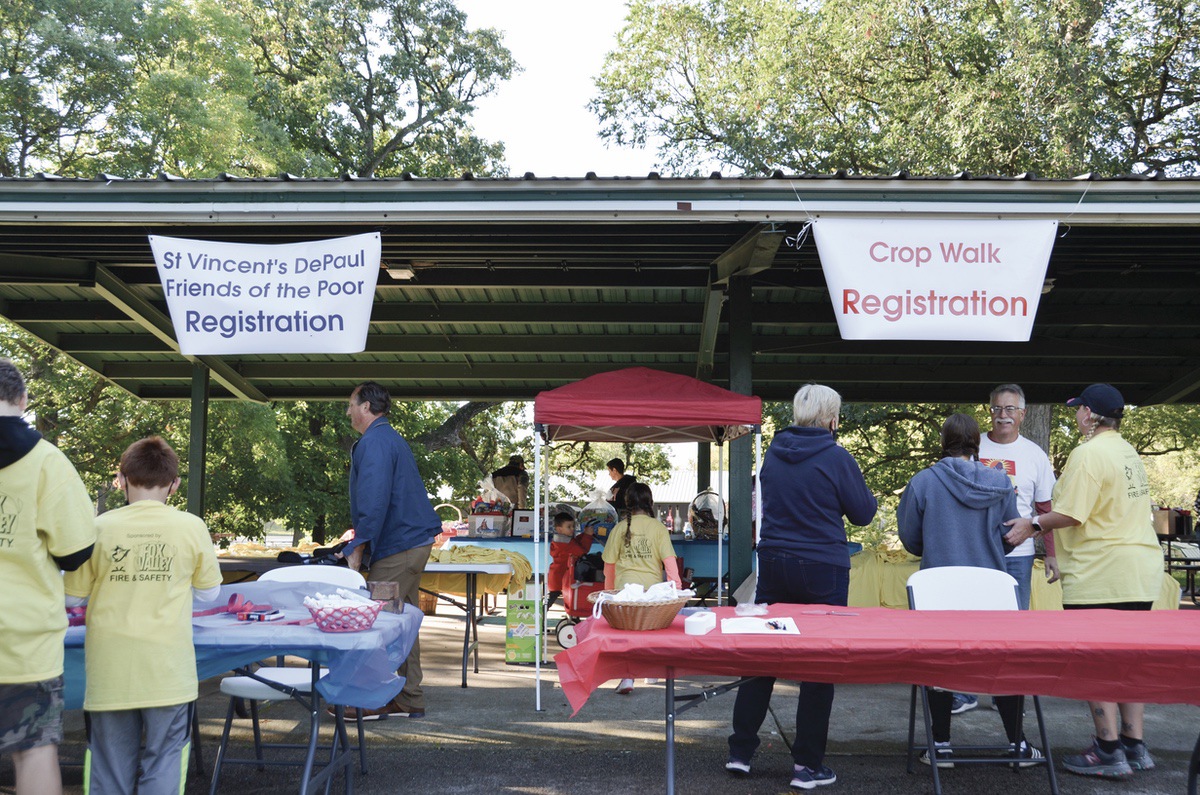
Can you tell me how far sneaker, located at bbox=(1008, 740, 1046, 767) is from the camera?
4.50 meters

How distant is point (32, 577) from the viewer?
3.15m

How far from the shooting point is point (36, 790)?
124 inches

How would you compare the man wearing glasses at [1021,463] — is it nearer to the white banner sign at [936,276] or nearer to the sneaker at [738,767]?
the white banner sign at [936,276]

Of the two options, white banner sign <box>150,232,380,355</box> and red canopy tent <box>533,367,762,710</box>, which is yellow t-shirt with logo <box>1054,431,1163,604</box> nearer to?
red canopy tent <box>533,367,762,710</box>

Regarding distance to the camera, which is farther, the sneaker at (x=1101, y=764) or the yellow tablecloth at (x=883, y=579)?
the yellow tablecloth at (x=883, y=579)

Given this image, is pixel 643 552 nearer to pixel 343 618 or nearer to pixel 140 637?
pixel 343 618

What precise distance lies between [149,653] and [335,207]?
2.84 m

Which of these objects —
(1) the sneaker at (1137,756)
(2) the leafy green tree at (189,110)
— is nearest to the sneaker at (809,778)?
(1) the sneaker at (1137,756)

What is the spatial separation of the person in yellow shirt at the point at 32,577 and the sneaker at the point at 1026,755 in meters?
3.96

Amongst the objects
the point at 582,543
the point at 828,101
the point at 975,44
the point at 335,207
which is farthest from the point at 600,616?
the point at 828,101

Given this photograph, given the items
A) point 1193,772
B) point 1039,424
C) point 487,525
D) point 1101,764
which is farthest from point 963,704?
point 1039,424

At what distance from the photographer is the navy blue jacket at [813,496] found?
165 inches

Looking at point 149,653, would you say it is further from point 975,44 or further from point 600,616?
point 975,44

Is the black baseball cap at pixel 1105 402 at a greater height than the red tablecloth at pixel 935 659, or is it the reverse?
the black baseball cap at pixel 1105 402
